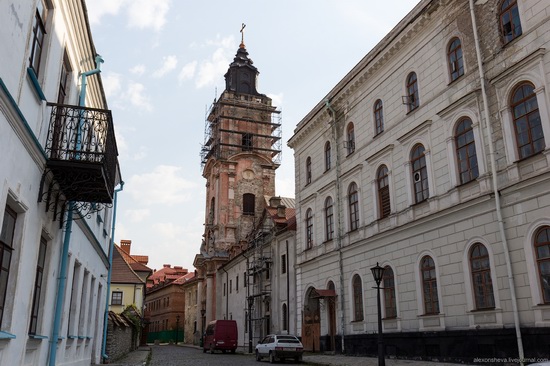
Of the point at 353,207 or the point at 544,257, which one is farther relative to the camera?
the point at 353,207

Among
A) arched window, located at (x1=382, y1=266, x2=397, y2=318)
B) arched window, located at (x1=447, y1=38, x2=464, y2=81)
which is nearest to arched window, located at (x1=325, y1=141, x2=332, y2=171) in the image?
arched window, located at (x1=382, y1=266, x2=397, y2=318)

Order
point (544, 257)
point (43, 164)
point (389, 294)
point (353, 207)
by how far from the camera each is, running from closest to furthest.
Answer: point (43, 164) → point (544, 257) → point (389, 294) → point (353, 207)

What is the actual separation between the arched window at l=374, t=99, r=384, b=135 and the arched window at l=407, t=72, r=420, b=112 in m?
1.90

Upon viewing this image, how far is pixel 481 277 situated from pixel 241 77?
49022 millimetres

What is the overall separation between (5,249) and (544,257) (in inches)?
497

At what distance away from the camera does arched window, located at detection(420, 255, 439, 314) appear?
17281 mm

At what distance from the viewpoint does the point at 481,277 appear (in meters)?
15.2

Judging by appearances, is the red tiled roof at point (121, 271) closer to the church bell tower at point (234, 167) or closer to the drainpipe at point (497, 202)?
the church bell tower at point (234, 167)

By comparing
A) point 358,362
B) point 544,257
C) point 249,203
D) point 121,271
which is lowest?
point 358,362

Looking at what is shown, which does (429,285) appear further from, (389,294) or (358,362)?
(358,362)

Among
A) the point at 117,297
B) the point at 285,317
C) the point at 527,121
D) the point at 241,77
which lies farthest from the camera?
the point at 241,77

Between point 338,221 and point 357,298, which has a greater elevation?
point 338,221

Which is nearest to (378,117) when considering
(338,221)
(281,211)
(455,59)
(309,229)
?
(455,59)

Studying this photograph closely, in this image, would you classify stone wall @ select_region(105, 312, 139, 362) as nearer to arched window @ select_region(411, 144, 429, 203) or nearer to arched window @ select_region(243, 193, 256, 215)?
arched window @ select_region(411, 144, 429, 203)
